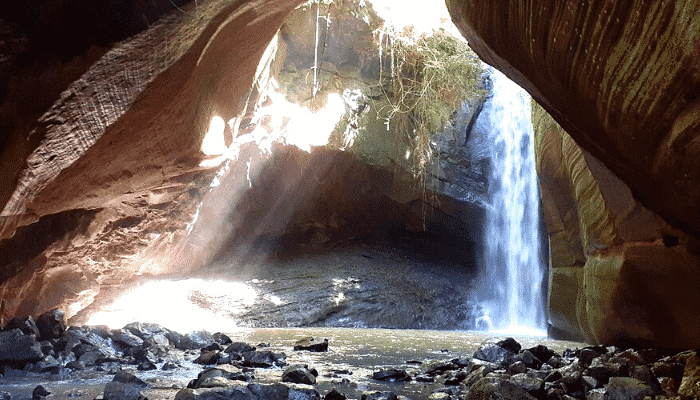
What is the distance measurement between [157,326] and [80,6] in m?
3.58

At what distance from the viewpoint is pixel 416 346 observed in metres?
6.29

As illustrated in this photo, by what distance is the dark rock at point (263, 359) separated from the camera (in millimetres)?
4371

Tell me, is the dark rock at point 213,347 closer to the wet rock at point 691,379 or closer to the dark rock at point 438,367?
the dark rock at point 438,367

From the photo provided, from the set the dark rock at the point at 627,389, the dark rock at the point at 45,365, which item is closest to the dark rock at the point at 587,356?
the dark rock at the point at 627,389

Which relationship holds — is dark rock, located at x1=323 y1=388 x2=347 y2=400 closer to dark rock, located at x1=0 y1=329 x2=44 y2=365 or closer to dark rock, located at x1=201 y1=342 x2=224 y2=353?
dark rock, located at x1=201 y1=342 x2=224 y2=353

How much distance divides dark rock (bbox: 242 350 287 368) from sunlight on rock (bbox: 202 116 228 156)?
2.58 metres

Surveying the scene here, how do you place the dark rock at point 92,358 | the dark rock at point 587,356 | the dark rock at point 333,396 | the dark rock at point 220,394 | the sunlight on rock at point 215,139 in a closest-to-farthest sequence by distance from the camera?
the dark rock at point 220,394 → the dark rock at point 333,396 → the dark rock at point 587,356 → the dark rock at point 92,358 → the sunlight on rock at point 215,139

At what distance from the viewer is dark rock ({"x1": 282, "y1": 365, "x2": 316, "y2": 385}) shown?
3475 millimetres

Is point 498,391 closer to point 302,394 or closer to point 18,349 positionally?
point 302,394

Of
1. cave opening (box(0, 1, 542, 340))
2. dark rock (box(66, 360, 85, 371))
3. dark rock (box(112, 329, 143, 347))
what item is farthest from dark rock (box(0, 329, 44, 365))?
cave opening (box(0, 1, 542, 340))

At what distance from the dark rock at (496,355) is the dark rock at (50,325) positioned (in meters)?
4.13

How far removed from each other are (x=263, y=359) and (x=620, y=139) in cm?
319

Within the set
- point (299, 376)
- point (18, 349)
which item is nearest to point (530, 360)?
point (299, 376)

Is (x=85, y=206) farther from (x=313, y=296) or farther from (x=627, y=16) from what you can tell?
(x=313, y=296)
